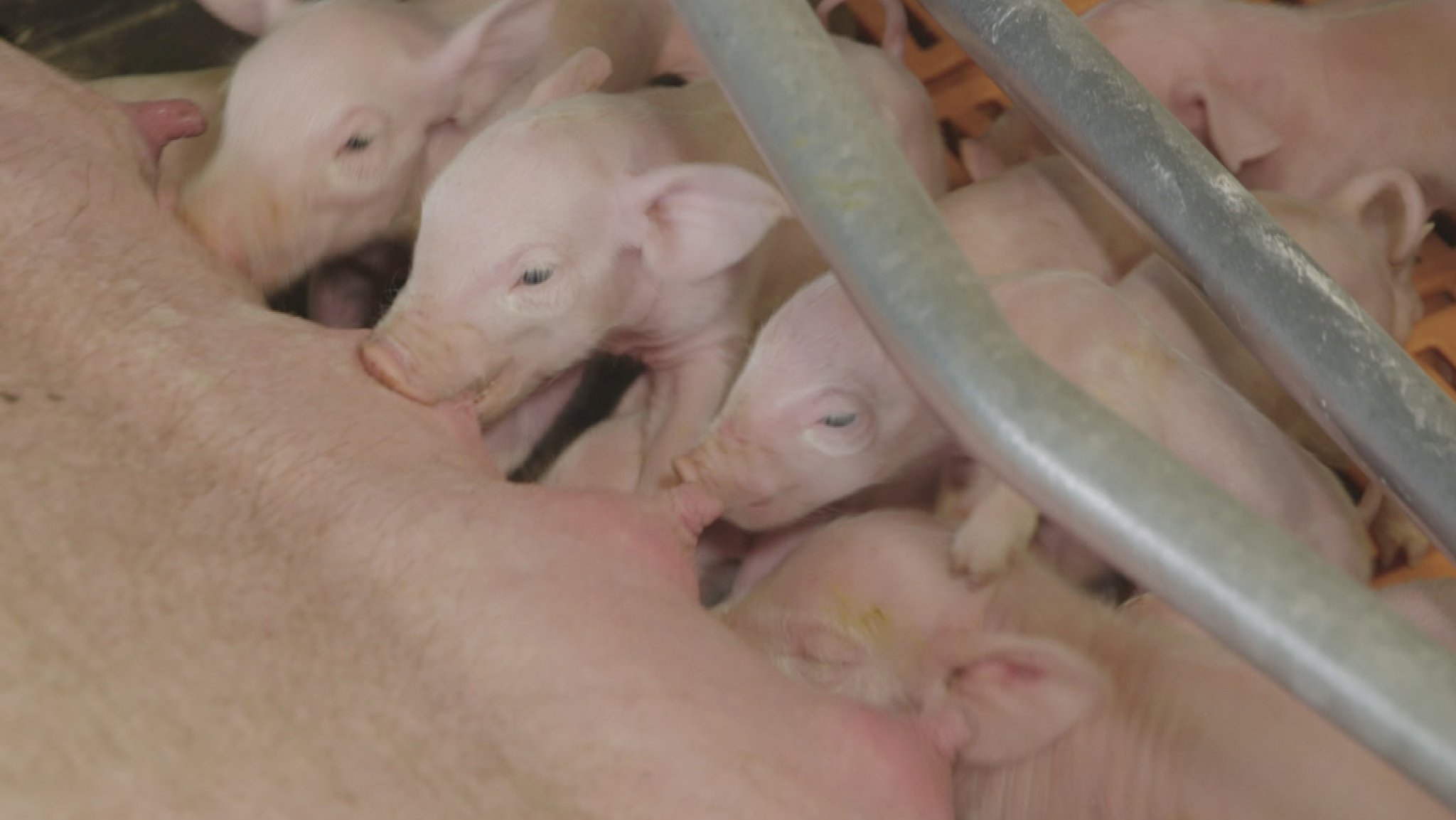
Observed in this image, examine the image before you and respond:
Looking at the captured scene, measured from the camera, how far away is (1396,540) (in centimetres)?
217

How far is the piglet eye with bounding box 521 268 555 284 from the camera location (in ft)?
5.48

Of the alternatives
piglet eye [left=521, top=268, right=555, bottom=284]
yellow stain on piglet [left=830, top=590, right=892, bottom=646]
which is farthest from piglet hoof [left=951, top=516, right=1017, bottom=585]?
piglet eye [left=521, top=268, right=555, bottom=284]

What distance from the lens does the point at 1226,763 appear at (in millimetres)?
1337

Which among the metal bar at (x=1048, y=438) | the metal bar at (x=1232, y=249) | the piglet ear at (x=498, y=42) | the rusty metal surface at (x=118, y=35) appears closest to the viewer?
the metal bar at (x=1048, y=438)

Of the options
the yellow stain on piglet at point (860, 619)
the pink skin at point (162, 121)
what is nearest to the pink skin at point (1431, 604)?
the yellow stain on piglet at point (860, 619)

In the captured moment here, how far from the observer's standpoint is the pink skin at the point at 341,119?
5.77 ft

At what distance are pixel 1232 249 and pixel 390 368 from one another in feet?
2.86

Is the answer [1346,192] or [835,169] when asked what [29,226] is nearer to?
[835,169]

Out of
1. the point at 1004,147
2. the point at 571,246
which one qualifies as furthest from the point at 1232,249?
the point at 1004,147

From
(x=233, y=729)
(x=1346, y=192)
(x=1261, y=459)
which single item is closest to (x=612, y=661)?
(x=233, y=729)

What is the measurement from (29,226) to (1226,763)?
4.39ft

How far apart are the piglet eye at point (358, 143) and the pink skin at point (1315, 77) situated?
1246mm

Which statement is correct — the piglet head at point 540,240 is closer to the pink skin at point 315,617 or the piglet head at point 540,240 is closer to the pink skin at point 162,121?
the pink skin at point 315,617

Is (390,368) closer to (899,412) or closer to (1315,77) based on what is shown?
(899,412)
